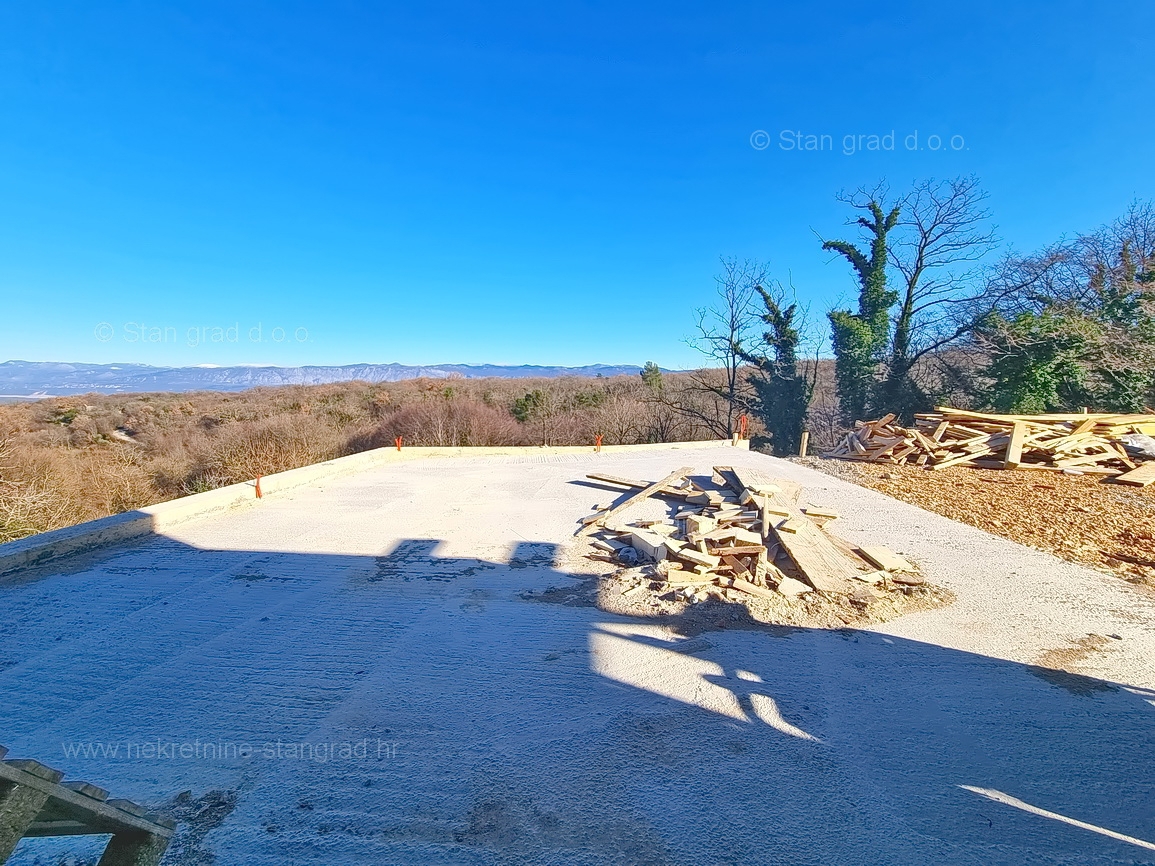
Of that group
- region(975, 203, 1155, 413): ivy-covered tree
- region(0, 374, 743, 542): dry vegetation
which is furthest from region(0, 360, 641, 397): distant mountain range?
region(975, 203, 1155, 413): ivy-covered tree

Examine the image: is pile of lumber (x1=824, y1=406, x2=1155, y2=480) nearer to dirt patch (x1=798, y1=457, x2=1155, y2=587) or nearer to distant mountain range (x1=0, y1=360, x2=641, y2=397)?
dirt patch (x1=798, y1=457, x2=1155, y2=587)

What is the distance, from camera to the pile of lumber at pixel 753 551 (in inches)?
191

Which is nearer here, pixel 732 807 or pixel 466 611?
pixel 732 807

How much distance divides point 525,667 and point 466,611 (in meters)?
1.11

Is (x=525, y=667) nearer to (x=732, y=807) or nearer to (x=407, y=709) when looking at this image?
(x=407, y=709)

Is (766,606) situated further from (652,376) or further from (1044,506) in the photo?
(652,376)

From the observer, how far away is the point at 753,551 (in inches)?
204

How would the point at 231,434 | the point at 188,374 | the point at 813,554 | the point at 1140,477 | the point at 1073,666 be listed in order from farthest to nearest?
1. the point at 188,374
2. the point at 231,434
3. the point at 1140,477
4. the point at 813,554
5. the point at 1073,666

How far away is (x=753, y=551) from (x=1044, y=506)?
6.19m

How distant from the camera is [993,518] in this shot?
24.6 feet

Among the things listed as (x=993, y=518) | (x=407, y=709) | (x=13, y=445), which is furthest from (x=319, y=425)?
(x=993, y=518)

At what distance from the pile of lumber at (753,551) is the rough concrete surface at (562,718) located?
1.83ft

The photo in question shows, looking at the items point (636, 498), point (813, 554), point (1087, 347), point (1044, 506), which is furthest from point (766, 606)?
point (1087, 347)

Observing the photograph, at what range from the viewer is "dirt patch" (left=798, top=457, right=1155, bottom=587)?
6.10 m
